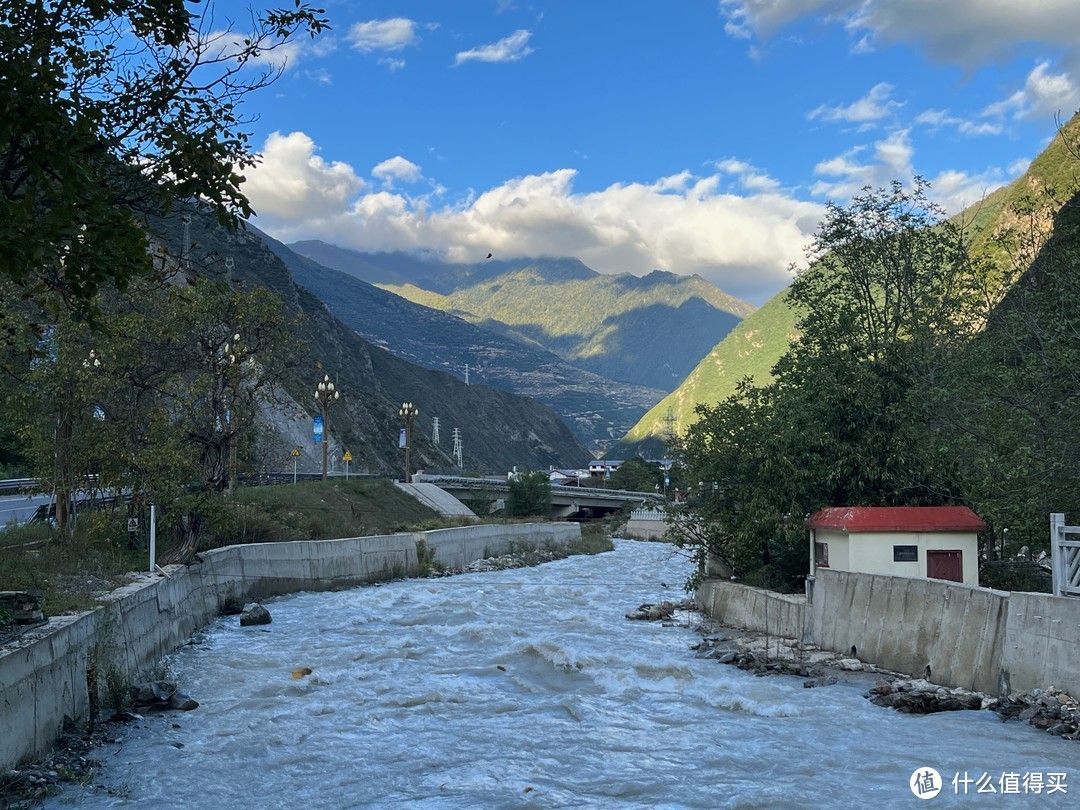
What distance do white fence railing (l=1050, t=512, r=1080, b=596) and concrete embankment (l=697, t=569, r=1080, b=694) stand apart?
0.92 feet

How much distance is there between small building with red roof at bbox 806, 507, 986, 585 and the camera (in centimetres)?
1847

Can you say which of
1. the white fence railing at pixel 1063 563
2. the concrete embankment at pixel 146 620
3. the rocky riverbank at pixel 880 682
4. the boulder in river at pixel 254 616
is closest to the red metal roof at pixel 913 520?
the rocky riverbank at pixel 880 682

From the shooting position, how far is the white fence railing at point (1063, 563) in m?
12.4

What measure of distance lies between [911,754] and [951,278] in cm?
2284

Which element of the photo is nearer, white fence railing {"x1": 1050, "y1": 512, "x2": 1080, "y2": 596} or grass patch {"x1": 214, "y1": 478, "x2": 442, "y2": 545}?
white fence railing {"x1": 1050, "y1": 512, "x2": 1080, "y2": 596}

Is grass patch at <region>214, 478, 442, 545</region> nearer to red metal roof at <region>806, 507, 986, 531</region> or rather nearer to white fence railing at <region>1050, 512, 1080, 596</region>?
red metal roof at <region>806, 507, 986, 531</region>

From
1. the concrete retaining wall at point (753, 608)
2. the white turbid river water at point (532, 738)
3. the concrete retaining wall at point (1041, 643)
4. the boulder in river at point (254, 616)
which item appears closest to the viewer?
the white turbid river water at point (532, 738)

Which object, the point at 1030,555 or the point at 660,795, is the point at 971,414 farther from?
the point at 660,795

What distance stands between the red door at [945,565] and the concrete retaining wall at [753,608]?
2.54 metres

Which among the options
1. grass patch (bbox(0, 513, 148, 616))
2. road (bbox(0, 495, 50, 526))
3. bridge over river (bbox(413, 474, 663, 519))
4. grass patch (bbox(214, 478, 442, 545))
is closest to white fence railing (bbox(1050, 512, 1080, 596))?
grass patch (bbox(0, 513, 148, 616))

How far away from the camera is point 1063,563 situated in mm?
12562

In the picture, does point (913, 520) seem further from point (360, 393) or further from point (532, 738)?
point (360, 393)

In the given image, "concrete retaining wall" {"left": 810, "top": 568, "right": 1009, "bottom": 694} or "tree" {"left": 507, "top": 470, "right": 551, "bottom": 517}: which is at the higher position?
"concrete retaining wall" {"left": 810, "top": 568, "right": 1009, "bottom": 694}

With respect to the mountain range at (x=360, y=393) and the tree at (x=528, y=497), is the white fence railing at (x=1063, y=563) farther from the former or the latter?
the tree at (x=528, y=497)
